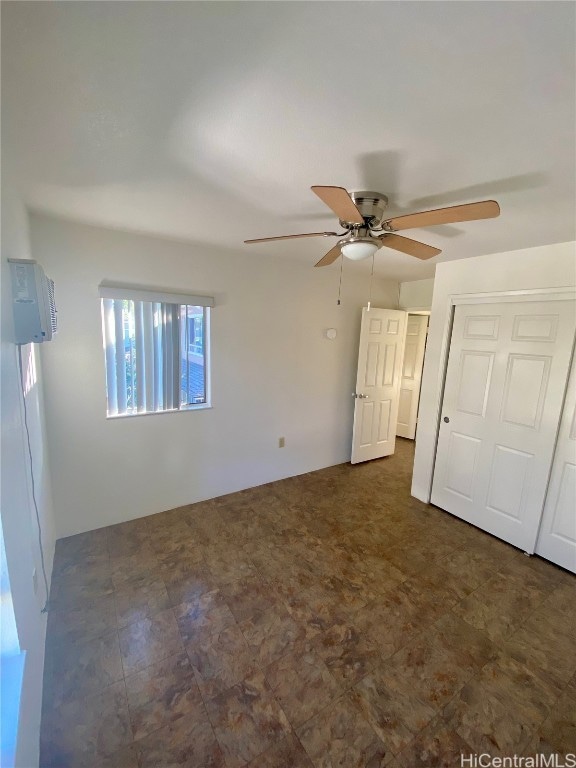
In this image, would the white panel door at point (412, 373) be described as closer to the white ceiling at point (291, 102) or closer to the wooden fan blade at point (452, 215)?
the white ceiling at point (291, 102)

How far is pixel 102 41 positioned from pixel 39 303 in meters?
1.00

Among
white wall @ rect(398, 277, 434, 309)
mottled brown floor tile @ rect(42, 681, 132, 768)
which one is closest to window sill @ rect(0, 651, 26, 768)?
mottled brown floor tile @ rect(42, 681, 132, 768)

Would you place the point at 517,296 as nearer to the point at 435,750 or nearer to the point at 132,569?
the point at 435,750

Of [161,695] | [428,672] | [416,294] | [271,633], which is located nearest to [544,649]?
[428,672]

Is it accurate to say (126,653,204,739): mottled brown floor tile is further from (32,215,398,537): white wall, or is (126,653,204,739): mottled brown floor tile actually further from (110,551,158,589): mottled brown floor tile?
(32,215,398,537): white wall

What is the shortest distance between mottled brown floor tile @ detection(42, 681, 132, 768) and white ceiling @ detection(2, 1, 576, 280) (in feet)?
7.83

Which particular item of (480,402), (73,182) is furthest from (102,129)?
(480,402)

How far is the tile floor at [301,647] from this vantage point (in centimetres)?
131

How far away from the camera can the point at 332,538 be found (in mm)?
2604

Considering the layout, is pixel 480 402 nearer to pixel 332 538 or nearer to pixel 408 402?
pixel 332 538

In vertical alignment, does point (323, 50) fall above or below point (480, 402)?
above

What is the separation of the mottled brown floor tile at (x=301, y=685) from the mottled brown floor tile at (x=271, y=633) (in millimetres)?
53

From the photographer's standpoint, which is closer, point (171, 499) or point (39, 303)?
point (39, 303)

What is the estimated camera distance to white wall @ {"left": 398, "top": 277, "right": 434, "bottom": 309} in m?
3.93
